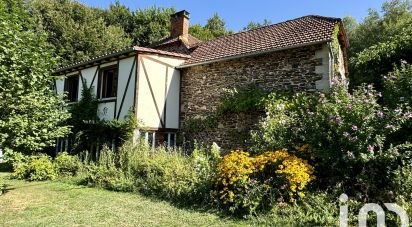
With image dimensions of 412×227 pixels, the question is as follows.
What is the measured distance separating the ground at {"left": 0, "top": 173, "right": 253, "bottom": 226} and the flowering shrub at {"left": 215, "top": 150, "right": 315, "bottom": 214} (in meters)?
0.43

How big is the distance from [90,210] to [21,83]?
3079mm

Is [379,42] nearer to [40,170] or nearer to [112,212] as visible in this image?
[112,212]

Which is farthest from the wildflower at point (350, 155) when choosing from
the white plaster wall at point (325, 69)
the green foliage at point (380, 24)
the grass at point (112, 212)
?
the green foliage at point (380, 24)

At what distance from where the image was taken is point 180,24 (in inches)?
711

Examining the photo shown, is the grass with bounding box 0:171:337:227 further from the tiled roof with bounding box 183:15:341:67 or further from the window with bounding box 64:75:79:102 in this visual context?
the window with bounding box 64:75:79:102

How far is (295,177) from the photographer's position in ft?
17.9

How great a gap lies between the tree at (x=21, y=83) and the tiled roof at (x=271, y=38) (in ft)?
20.3

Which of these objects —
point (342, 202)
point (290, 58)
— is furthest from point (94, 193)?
point (290, 58)

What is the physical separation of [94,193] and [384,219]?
5.97m

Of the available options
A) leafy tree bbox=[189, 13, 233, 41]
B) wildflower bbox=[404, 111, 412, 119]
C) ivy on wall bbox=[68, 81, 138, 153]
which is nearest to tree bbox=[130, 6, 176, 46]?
leafy tree bbox=[189, 13, 233, 41]

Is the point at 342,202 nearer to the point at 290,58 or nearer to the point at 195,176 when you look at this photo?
the point at 195,176

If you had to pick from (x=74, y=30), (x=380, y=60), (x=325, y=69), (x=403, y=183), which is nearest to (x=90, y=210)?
(x=403, y=183)

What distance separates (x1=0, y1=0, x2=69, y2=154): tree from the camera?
642 centimetres

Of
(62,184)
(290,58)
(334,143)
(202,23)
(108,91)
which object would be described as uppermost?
(202,23)
